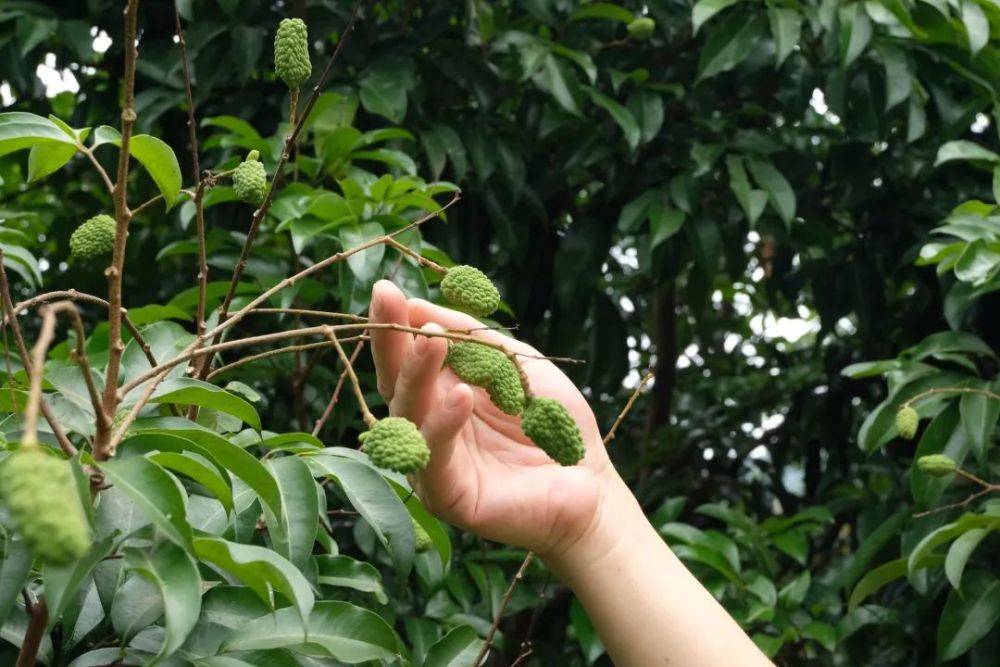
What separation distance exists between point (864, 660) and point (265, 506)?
179 centimetres

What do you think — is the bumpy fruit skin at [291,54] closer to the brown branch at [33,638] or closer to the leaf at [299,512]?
the leaf at [299,512]

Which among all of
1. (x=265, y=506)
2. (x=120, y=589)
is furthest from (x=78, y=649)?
(x=265, y=506)

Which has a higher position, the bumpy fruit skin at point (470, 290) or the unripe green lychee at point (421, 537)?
the bumpy fruit skin at point (470, 290)

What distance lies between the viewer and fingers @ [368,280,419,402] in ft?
A: 2.89

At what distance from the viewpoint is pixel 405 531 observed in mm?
986

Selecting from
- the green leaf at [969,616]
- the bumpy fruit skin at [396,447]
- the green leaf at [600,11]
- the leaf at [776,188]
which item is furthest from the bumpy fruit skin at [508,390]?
the green leaf at [600,11]

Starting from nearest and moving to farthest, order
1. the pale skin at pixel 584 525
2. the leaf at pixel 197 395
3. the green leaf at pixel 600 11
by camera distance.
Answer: the leaf at pixel 197 395, the pale skin at pixel 584 525, the green leaf at pixel 600 11

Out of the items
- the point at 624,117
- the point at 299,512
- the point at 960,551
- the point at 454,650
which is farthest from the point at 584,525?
the point at 624,117

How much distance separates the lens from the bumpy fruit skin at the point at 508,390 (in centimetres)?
84

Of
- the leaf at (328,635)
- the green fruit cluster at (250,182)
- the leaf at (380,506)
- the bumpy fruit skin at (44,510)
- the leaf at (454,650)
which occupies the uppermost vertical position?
the bumpy fruit skin at (44,510)

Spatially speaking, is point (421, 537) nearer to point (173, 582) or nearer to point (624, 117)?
point (173, 582)

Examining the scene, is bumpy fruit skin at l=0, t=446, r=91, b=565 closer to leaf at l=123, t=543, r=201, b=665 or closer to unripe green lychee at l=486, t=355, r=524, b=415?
leaf at l=123, t=543, r=201, b=665

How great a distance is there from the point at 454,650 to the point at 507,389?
18.3 inches

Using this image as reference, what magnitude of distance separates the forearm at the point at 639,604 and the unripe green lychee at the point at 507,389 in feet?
1.11
